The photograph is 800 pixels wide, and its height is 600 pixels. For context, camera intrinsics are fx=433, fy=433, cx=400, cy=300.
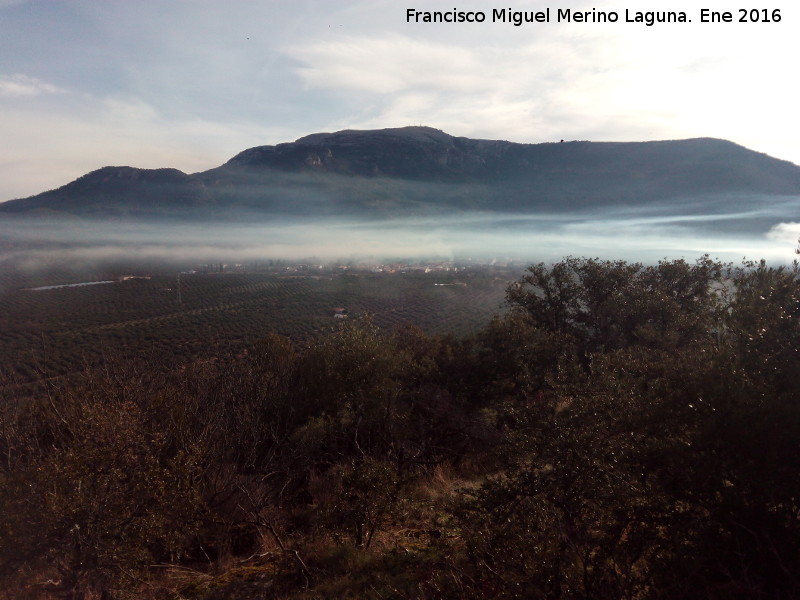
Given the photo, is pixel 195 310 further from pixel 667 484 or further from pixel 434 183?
pixel 434 183

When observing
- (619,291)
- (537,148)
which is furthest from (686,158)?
(619,291)

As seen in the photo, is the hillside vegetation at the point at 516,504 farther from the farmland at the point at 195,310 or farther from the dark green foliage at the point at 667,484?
the farmland at the point at 195,310

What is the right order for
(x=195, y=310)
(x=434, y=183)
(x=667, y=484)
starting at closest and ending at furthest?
1. (x=667, y=484)
2. (x=195, y=310)
3. (x=434, y=183)

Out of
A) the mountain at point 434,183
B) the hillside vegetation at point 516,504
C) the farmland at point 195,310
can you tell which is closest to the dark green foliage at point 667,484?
→ the hillside vegetation at point 516,504

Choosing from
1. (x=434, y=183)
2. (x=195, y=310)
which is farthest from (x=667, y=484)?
(x=434, y=183)

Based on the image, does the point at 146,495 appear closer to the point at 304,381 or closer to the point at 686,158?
the point at 304,381

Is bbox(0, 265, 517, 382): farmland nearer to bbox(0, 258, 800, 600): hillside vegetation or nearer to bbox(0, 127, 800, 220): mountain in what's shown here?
bbox(0, 258, 800, 600): hillside vegetation

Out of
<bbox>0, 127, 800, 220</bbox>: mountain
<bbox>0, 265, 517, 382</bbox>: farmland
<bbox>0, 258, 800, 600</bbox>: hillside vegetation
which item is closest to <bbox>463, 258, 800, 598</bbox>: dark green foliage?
<bbox>0, 258, 800, 600</bbox>: hillside vegetation
